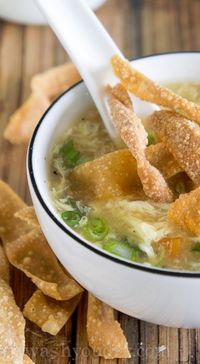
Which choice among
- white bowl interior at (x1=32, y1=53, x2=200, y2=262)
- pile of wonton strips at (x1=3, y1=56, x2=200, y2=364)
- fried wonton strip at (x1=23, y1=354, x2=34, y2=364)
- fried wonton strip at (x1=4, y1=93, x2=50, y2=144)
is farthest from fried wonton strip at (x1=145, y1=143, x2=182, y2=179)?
fried wonton strip at (x1=4, y1=93, x2=50, y2=144)

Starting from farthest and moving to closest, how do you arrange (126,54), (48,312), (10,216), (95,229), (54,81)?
(126,54)
(54,81)
(10,216)
(48,312)
(95,229)

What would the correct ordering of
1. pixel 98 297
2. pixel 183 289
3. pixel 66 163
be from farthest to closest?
1. pixel 66 163
2. pixel 98 297
3. pixel 183 289

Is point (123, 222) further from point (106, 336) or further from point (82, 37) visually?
point (82, 37)

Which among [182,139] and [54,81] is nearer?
[182,139]

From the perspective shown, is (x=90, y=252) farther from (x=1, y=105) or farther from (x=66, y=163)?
(x=1, y=105)

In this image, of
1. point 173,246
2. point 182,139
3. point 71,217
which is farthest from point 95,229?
point 182,139

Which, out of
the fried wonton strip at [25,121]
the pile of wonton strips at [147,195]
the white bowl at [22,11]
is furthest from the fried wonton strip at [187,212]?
the white bowl at [22,11]

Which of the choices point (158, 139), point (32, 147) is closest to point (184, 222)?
point (158, 139)
